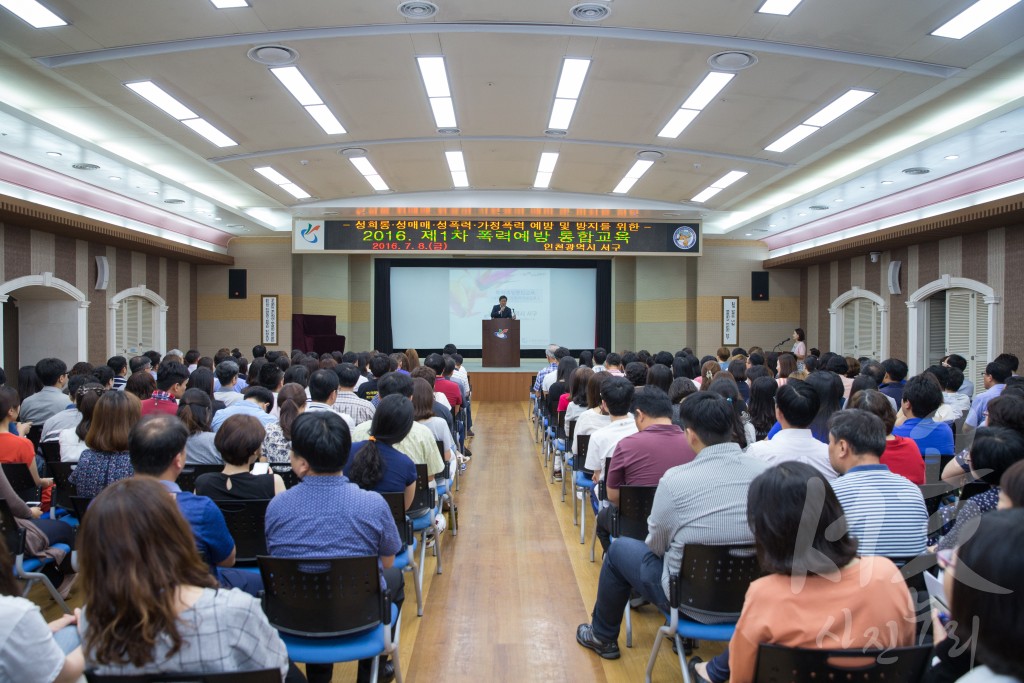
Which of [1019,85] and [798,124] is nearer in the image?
[1019,85]

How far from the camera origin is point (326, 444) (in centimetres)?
232

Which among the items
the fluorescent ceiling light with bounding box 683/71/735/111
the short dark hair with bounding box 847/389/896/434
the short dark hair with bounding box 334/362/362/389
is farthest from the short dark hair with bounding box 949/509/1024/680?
the fluorescent ceiling light with bounding box 683/71/735/111

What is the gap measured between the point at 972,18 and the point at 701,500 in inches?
178

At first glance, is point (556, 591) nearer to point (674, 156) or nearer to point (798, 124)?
point (798, 124)

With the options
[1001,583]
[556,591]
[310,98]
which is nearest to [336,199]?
[310,98]

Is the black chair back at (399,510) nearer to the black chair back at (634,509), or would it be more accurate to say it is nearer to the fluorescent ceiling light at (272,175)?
the black chair back at (634,509)

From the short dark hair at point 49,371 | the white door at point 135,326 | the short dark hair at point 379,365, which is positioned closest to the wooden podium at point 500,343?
the short dark hair at point 379,365

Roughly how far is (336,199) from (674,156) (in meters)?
5.83

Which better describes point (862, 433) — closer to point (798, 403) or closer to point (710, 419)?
point (710, 419)

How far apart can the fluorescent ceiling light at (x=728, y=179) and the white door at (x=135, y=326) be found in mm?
9991

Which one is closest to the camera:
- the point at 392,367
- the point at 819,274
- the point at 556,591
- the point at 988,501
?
the point at 988,501

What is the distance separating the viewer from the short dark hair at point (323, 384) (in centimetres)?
450

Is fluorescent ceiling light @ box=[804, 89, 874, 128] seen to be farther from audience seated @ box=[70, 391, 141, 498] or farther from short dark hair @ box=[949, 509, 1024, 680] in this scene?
audience seated @ box=[70, 391, 141, 498]

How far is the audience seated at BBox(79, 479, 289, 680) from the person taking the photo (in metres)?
1.44
